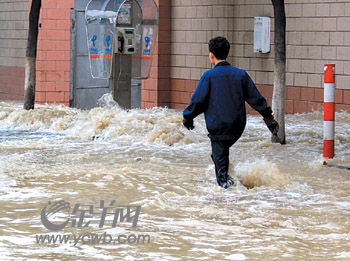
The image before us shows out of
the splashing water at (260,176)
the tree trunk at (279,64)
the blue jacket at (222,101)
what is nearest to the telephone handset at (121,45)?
the tree trunk at (279,64)

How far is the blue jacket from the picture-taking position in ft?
22.1

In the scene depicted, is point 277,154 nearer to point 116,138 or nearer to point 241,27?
point 116,138

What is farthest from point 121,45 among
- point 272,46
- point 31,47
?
point 272,46

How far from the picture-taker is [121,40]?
43.3 ft

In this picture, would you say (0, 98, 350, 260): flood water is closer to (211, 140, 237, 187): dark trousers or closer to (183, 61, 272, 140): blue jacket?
(211, 140, 237, 187): dark trousers

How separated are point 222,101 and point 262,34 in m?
7.50

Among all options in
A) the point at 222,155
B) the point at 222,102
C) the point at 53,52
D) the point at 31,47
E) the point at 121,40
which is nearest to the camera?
the point at 222,102

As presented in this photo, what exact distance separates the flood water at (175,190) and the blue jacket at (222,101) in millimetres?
525

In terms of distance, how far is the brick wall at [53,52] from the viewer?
1577 cm

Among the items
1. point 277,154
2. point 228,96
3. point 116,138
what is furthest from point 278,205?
point 116,138

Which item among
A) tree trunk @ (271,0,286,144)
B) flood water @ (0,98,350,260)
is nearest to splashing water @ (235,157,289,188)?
flood water @ (0,98,350,260)

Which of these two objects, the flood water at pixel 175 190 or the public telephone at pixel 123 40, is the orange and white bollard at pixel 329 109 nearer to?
the flood water at pixel 175 190

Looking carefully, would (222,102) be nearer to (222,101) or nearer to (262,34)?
(222,101)

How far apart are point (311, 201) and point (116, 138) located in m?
5.11
